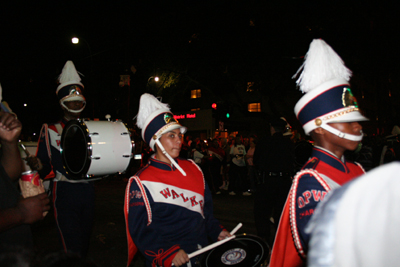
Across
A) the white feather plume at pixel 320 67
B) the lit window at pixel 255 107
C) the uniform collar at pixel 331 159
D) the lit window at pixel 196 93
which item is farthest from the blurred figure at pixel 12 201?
the lit window at pixel 196 93

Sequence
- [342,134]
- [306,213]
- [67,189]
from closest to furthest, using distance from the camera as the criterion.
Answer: [306,213]
[342,134]
[67,189]

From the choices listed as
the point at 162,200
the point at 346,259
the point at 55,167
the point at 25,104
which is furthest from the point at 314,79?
the point at 25,104

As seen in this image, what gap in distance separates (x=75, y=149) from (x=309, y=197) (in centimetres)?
251

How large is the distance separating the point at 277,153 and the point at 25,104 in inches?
991

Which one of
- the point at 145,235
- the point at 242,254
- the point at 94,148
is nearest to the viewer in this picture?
the point at 242,254

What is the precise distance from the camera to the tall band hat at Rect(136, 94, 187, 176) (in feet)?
9.14

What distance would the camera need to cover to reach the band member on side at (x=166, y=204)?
235 centimetres

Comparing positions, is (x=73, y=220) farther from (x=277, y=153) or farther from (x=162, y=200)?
(x=277, y=153)

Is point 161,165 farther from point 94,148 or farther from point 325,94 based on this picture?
point 325,94

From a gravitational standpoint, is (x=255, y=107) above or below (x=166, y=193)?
below

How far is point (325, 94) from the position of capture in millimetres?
2025

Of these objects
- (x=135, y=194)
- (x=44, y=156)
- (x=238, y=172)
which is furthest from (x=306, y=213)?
(x=238, y=172)

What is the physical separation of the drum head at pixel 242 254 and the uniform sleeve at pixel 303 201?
354 mm

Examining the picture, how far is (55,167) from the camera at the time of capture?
3.44 metres
